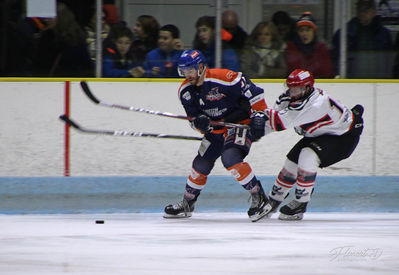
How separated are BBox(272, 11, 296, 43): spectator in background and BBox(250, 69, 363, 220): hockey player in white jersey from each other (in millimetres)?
1032

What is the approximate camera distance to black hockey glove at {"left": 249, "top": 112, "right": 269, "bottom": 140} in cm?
475

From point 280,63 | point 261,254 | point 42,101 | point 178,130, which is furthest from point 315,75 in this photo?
point 261,254

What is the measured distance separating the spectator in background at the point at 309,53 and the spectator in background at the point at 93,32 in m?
1.32

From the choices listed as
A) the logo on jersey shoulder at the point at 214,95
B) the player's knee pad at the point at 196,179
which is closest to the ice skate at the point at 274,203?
the player's knee pad at the point at 196,179

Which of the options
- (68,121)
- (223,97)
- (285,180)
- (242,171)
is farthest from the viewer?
(68,121)

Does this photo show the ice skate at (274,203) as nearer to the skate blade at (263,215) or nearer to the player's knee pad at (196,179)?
the skate blade at (263,215)

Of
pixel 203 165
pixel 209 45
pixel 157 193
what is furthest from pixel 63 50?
pixel 203 165

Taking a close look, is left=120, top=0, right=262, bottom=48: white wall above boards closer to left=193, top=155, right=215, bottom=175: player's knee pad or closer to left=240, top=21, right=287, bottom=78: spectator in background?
left=240, top=21, right=287, bottom=78: spectator in background

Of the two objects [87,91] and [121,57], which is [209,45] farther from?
[87,91]

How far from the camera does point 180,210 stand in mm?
5141

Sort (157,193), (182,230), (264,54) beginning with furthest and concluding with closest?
1. (264,54)
2. (157,193)
3. (182,230)

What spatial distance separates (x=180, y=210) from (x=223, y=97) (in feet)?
2.54

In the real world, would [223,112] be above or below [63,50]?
below

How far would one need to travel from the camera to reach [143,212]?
5.57 meters
